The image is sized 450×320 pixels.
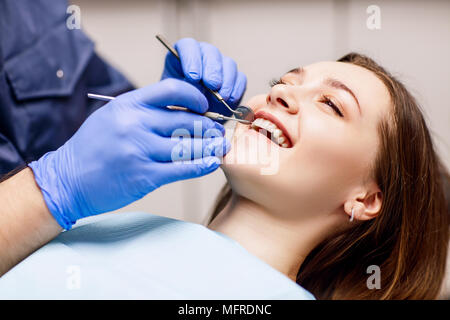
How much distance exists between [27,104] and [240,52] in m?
0.98

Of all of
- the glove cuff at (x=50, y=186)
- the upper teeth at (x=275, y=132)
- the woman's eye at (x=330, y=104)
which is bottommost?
the glove cuff at (x=50, y=186)

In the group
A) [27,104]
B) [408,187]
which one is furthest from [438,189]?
[27,104]

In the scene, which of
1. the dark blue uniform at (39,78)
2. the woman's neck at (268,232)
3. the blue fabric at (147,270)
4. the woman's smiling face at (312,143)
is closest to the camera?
the blue fabric at (147,270)

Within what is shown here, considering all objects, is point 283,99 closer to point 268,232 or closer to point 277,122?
point 277,122

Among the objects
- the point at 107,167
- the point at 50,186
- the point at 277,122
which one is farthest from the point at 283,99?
the point at 50,186

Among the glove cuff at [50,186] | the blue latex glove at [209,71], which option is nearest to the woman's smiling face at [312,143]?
the blue latex glove at [209,71]

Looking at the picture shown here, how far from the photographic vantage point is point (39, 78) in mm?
1528

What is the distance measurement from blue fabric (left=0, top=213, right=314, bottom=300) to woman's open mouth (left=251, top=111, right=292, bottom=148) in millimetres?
283

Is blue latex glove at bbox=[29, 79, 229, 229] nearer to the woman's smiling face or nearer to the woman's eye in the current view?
the woman's smiling face

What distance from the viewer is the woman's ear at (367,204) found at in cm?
114

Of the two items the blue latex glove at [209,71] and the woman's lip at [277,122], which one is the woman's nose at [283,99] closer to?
the woman's lip at [277,122]

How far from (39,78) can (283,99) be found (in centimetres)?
95

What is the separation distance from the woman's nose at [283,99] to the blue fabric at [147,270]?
0.37 m

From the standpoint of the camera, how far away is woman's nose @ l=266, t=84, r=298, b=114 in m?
1.06
